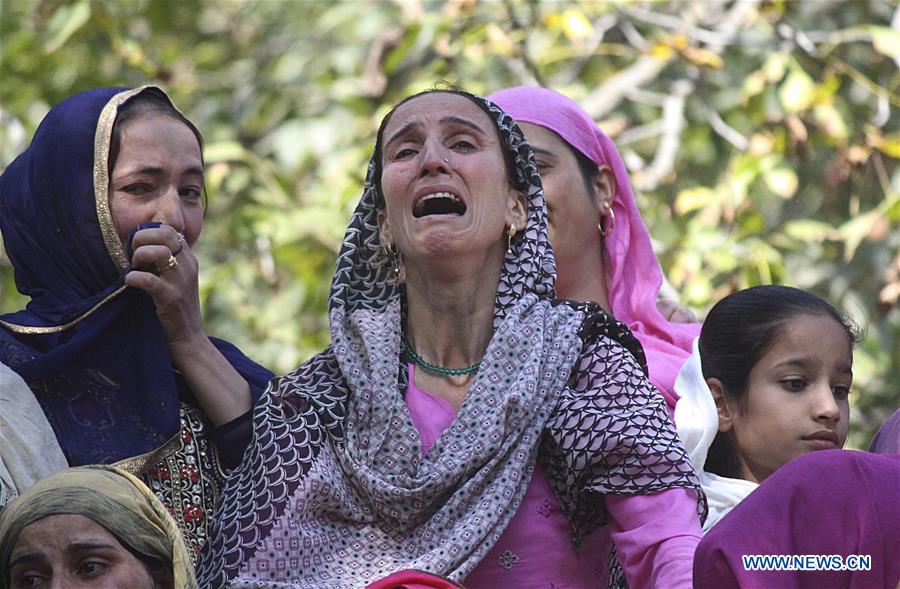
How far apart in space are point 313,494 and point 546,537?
45cm

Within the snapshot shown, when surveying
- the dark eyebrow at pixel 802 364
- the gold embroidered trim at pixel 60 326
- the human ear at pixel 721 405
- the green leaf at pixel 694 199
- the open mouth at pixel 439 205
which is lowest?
the green leaf at pixel 694 199

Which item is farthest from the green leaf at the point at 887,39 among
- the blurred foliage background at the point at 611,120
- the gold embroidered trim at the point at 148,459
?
the gold embroidered trim at the point at 148,459

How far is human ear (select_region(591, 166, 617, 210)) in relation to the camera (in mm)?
4516

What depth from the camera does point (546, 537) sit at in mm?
3344

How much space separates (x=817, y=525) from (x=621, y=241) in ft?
6.10

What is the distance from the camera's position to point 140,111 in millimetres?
3857

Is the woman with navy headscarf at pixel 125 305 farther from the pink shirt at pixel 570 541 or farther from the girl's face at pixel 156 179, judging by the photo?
the pink shirt at pixel 570 541

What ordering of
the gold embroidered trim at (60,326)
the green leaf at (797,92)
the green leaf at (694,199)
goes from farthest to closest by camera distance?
the green leaf at (694,199)
the green leaf at (797,92)
the gold embroidered trim at (60,326)

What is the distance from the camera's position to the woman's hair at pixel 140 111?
3789 mm

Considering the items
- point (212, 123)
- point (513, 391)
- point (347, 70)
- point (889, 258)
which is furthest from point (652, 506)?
point (212, 123)

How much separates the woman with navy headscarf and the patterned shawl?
19 cm

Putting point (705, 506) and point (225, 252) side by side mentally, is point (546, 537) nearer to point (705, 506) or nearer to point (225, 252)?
point (705, 506)

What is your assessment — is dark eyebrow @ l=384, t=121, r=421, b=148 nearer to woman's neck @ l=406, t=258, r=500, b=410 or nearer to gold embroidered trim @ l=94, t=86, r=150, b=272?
woman's neck @ l=406, t=258, r=500, b=410

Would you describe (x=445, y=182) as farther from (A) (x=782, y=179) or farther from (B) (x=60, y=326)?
(A) (x=782, y=179)
